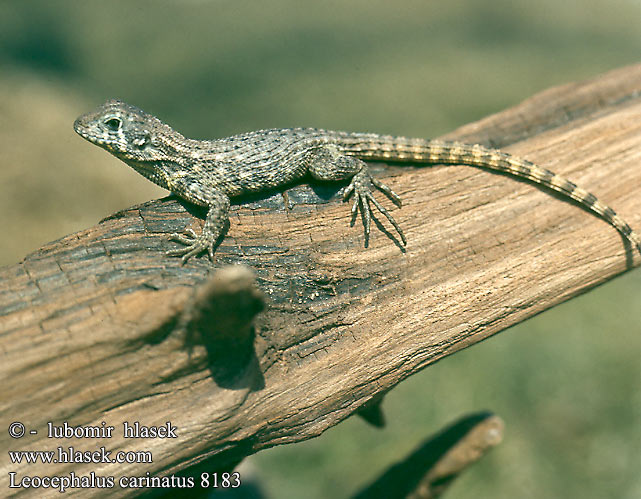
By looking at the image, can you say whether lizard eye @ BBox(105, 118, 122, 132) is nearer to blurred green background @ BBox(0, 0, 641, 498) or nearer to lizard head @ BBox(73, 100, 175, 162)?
lizard head @ BBox(73, 100, 175, 162)

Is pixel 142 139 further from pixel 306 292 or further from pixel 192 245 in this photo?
pixel 306 292

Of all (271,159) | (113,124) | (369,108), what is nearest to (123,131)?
(113,124)

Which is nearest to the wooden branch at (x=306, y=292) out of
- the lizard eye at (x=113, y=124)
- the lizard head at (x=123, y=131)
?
the lizard head at (x=123, y=131)

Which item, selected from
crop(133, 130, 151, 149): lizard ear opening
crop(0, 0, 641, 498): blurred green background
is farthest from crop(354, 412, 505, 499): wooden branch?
crop(133, 130, 151, 149): lizard ear opening

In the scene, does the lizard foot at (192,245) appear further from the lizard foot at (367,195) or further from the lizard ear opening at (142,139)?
the lizard foot at (367,195)

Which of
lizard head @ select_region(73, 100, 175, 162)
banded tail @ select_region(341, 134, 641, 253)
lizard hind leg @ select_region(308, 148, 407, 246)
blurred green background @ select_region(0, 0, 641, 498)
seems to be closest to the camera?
lizard head @ select_region(73, 100, 175, 162)

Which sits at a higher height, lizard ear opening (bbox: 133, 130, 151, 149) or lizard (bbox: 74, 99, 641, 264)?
lizard ear opening (bbox: 133, 130, 151, 149)

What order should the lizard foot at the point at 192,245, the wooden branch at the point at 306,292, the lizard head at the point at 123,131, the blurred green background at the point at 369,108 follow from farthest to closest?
the blurred green background at the point at 369,108, the lizard head at the point at 123,131, the lizard foot at the point at 192,245, the wooden branch at the point at 306,292
